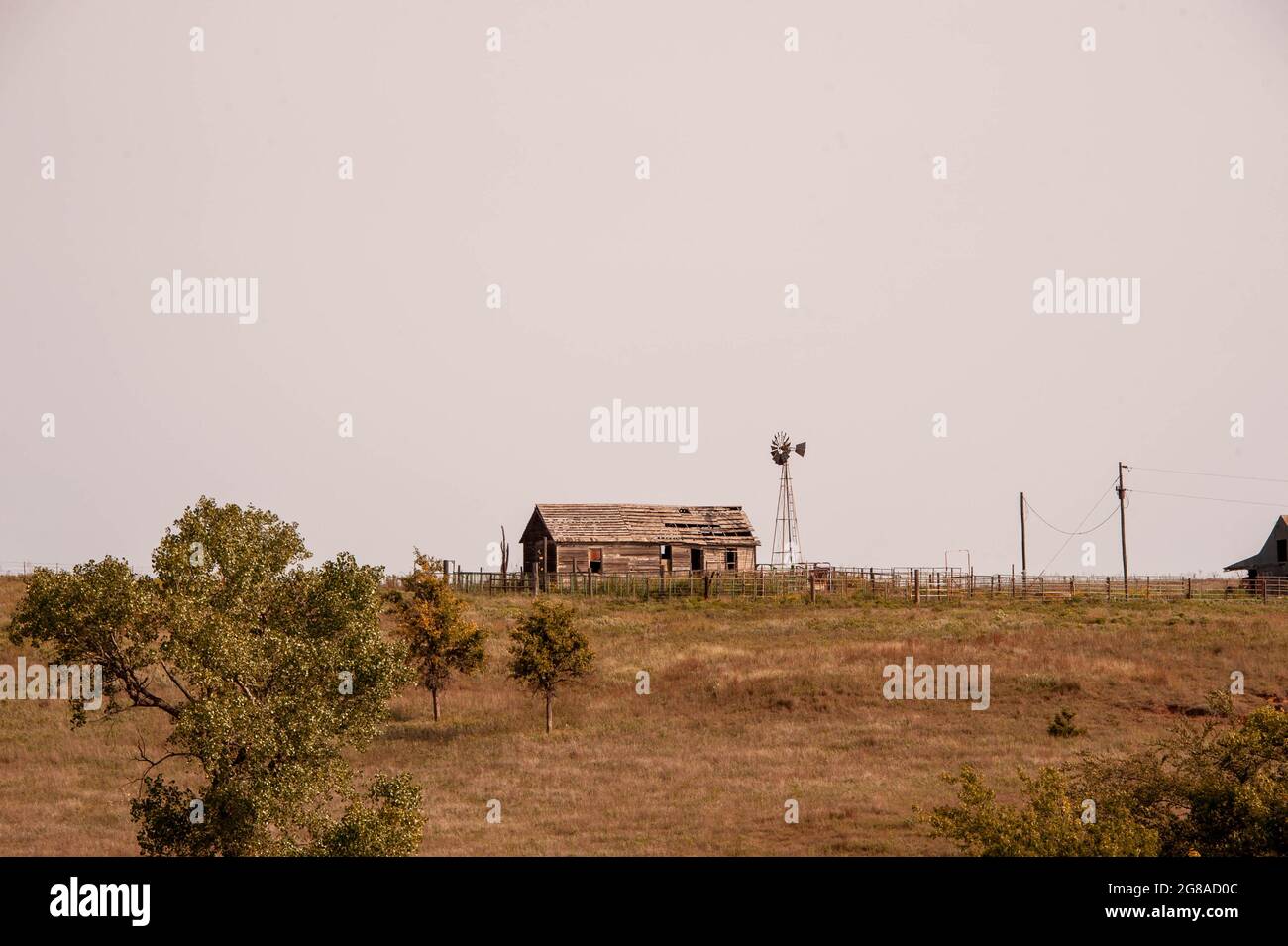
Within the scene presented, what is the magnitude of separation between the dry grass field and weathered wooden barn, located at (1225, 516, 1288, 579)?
2369 centimetres

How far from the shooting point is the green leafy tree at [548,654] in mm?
45469

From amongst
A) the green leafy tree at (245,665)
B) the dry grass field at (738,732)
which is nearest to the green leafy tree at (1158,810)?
the dry grass field at (738,732)

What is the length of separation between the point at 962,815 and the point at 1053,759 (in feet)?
60.7

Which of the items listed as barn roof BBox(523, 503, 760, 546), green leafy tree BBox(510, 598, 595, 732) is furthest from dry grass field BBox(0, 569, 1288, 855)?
barn roof BBox(523, 503, 760, 546)

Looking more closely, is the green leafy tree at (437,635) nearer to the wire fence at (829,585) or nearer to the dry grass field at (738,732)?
the dry grass field at (738,732)

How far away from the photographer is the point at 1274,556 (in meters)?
85.1

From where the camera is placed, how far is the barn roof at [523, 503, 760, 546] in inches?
3179

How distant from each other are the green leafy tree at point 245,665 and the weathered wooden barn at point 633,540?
55.5m

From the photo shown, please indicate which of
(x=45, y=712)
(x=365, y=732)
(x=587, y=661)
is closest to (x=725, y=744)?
(x=587, y=661)

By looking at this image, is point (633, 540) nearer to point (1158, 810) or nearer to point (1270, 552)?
point (1270, 552)

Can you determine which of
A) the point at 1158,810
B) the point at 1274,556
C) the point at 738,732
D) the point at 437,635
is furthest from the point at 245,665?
the point at 1274,556

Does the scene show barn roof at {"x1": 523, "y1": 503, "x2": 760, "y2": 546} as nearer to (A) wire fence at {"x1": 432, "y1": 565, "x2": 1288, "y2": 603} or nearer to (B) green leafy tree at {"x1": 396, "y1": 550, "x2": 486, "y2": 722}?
(A) wire fence at {"x1": 432, "y1": 565, "x2": 1288, "y2": 603}

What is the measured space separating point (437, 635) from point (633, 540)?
35074mm
